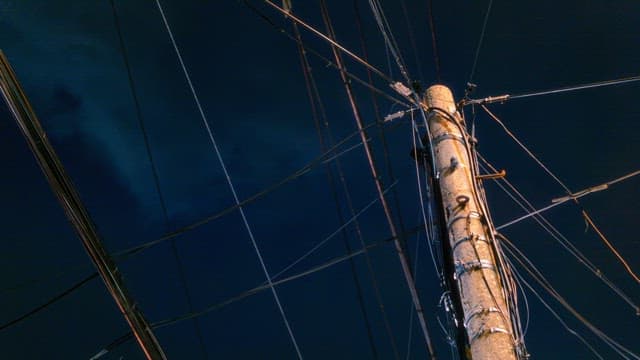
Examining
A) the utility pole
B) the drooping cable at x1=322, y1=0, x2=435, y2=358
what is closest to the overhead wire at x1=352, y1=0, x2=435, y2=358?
the drooping cable at x1=322, y1=0, x2=435, y2=358

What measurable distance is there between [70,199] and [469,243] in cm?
330

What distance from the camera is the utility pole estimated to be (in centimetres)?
338

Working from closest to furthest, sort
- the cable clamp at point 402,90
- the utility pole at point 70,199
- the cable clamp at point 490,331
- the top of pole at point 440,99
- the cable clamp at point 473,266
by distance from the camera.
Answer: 1. the utility pole at point 70,199
2. the cable clamp at point 490,331
3. the cable clamp at point 473,266
4. the top of pole at point 440,99
5. the cable clamp at point 402,90

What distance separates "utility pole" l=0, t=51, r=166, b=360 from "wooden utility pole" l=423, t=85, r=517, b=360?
2.42m

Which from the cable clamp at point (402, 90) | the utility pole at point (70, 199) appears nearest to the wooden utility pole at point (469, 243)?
the cable clamp at point (402, 90)

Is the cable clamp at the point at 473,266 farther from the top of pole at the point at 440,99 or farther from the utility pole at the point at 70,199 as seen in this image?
the utility pole at the point at 70,199

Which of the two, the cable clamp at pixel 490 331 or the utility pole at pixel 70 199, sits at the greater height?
the utility pole at pixel 70 199

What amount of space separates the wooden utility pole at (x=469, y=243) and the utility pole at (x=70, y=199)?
2.42 meters

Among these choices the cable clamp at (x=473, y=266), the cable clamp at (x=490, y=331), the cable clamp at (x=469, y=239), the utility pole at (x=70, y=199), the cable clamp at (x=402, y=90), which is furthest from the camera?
the cable clamp at (x=402, y=90)

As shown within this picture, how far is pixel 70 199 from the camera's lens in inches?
139

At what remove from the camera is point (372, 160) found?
732 cm

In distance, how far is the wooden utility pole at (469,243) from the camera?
3.81 m

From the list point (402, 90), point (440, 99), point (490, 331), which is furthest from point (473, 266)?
point (402, 90)

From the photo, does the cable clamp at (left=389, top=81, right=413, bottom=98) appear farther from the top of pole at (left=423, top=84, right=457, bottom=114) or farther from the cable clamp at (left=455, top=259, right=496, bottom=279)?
the cable clamp at (left=455, top=259, right=496, bottom=279)
